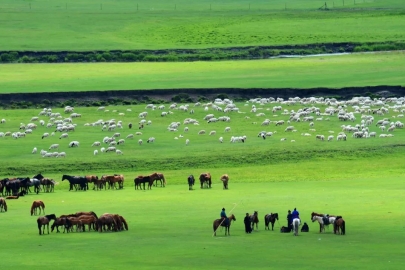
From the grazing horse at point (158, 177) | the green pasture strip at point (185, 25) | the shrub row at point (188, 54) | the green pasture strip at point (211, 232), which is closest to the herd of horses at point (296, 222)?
the green pasture strip at point (211, 232)

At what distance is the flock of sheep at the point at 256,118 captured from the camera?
193 feet

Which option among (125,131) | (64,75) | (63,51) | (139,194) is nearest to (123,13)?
(63,51)

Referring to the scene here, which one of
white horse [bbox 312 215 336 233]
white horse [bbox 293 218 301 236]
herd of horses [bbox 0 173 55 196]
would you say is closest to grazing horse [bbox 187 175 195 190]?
herd of horses [bbox 0 173 55 196]

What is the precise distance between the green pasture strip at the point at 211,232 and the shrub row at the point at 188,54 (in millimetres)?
57552

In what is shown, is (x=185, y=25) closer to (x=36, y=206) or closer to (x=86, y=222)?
(x=36, y=206)

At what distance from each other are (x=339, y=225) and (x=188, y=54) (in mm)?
72137

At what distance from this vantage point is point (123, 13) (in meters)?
134

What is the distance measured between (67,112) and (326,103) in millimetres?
17169

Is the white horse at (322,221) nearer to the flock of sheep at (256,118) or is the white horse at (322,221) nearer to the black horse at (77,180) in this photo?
the black horse at (77,180)

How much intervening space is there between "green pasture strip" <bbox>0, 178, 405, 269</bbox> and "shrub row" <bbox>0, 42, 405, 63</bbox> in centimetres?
5755

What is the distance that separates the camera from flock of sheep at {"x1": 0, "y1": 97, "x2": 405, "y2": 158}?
58875 mm

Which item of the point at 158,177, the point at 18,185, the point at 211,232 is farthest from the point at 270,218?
the point at 18,185

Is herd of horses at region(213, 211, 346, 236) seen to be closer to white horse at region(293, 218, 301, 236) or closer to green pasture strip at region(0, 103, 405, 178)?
white horse at region(293, 218, 301, 236)

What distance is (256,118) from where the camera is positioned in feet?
223
